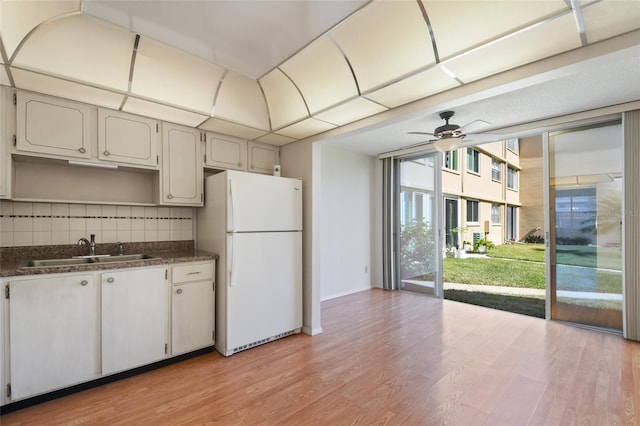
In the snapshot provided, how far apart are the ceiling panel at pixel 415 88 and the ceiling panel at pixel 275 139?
4.24ft

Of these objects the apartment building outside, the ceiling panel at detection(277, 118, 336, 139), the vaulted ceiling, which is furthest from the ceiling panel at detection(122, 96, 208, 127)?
the apartment building outside

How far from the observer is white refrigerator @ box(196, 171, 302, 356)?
2.72 meters

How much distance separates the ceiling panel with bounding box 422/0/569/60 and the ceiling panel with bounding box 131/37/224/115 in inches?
69.6

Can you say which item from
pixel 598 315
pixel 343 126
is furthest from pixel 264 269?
pixel 598 315

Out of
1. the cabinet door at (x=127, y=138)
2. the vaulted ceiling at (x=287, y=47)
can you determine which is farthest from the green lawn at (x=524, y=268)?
the cabinet door at (x=127, y=138)

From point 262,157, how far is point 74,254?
208cm

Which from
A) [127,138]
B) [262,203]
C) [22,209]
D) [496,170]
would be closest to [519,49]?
[262,203]

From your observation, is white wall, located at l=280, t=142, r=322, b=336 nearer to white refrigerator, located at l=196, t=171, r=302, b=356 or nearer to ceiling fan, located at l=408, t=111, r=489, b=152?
white refrigerator, located at l=196, t=171, r=302, b=356

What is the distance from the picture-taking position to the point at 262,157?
139 inches

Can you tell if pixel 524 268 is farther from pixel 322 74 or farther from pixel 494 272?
pixel 322 74

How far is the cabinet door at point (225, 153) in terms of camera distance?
10.2 ft

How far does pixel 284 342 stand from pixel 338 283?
196cm

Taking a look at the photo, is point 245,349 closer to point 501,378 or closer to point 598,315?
point 501,378

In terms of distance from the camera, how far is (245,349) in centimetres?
282
